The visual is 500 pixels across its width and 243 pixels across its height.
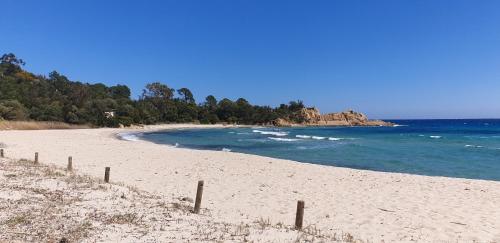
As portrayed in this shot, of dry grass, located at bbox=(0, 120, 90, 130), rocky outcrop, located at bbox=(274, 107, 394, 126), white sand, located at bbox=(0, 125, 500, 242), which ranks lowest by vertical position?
white sand, located at bbox=(0, 125, 500, 242)

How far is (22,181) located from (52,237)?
23.1 ft

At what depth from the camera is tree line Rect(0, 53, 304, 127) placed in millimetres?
77869

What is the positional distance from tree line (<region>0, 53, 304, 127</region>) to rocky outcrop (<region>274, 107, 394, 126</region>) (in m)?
3.38

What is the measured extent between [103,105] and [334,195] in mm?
83558

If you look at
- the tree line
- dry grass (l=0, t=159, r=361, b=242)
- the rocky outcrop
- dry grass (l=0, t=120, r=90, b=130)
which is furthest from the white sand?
the rocky outcrop

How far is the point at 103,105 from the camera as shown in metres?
90.5

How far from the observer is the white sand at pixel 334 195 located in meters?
11.2

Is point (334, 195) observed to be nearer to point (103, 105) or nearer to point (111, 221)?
point (111, 221)

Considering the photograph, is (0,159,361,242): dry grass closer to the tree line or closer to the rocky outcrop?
the tree line

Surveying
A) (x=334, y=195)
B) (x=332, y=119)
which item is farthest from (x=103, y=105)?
(x=332, y=119)

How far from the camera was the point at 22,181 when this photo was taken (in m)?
13.6

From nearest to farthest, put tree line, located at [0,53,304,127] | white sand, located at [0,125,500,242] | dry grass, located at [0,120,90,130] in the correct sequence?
white sand, located at [0,125,500,242]
dry grass, located at [0,120,90,130]
tree line, located at [0,53,304,127]

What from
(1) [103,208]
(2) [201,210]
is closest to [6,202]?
(1) [103,208]

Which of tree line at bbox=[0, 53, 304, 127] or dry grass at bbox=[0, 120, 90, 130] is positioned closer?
dry grass at bbox=[0, 120, 90, 130]
